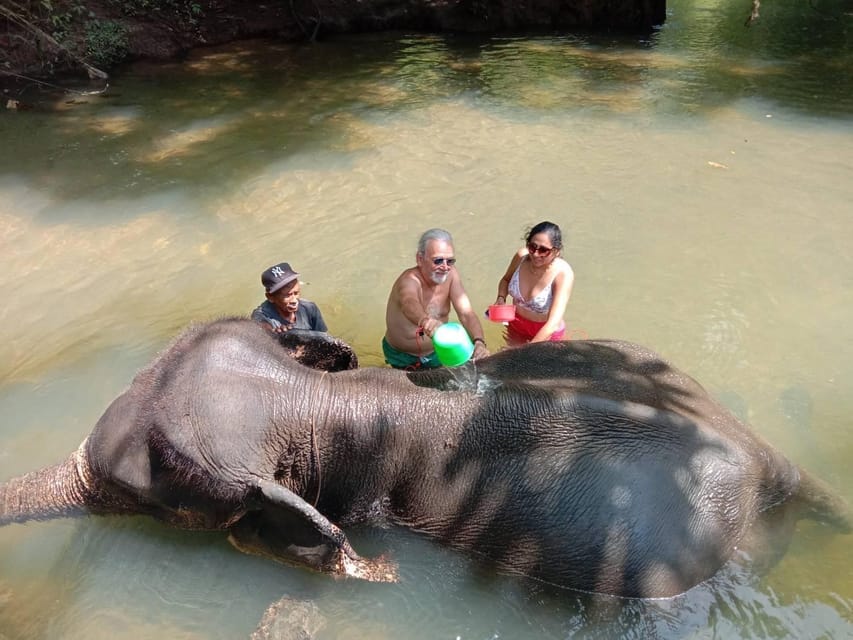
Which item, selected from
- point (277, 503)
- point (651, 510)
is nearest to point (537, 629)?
point (651, 510)

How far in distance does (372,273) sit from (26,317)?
352 centimetres

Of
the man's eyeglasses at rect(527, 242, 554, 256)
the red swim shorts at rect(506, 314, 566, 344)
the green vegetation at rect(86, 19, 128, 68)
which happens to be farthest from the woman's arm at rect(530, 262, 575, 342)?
the green vegetation at rect(86, 19, 128, 68)

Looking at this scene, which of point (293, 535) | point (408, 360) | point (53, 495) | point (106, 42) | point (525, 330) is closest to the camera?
point (293, 535)

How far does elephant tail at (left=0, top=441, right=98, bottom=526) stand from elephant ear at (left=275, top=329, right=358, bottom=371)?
134 cm

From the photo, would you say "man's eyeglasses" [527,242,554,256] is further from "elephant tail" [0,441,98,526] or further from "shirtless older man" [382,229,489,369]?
"elephant tail" [0,441,98,526]

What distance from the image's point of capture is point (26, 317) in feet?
22.0

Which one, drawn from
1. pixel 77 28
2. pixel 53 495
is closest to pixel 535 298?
pixel 53 495

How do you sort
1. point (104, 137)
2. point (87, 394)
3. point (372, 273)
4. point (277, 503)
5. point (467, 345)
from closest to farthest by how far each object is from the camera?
point (277, 503) < point (467, 345) < point (87, 394) < point (372, 273) < point (104, 137)

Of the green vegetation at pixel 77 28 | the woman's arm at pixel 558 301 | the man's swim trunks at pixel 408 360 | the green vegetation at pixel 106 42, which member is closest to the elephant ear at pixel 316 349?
the man's swim trunks at pixel 408 360

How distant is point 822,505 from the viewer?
4234mm

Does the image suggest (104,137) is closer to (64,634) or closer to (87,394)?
(87,394)

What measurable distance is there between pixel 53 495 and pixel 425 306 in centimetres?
290

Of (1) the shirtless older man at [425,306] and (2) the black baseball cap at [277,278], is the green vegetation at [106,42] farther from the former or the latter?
(1) the shirtless older man at [425,306]

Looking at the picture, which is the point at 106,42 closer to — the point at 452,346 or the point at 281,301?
the point at 281,301
